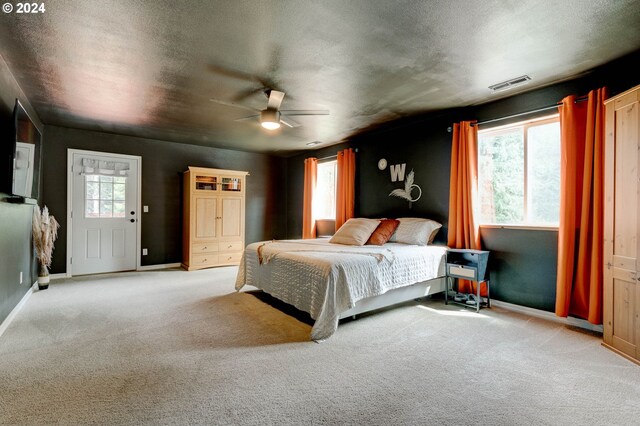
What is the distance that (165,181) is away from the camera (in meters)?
5.83

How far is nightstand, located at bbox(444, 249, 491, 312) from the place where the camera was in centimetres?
335

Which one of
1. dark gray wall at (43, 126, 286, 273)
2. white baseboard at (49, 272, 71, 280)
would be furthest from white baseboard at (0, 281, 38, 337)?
dark gray wall at (43, 126, 286, 273)

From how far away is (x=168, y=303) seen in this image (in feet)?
11.6

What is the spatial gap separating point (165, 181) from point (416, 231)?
185 inches

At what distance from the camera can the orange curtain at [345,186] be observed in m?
5.45

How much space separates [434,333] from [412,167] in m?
2.58

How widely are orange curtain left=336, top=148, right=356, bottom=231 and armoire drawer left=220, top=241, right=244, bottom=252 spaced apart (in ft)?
6.84

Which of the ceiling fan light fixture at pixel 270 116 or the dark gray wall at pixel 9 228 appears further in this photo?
the ceiling fan light fixture at pixel 270 116

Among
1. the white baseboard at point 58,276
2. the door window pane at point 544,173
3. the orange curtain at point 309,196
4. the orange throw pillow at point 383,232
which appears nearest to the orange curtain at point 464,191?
the door window pane at point 544,173

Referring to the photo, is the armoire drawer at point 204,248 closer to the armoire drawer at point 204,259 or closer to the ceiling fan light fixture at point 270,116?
the armoire drawer at point 204,259

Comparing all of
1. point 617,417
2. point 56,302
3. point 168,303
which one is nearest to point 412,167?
point 617,417

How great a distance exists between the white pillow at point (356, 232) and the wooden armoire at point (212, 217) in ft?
8.65

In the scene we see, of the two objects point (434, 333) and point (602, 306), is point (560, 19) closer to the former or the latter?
point (602, 306)

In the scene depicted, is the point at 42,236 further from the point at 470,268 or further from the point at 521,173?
the point at 521,173
